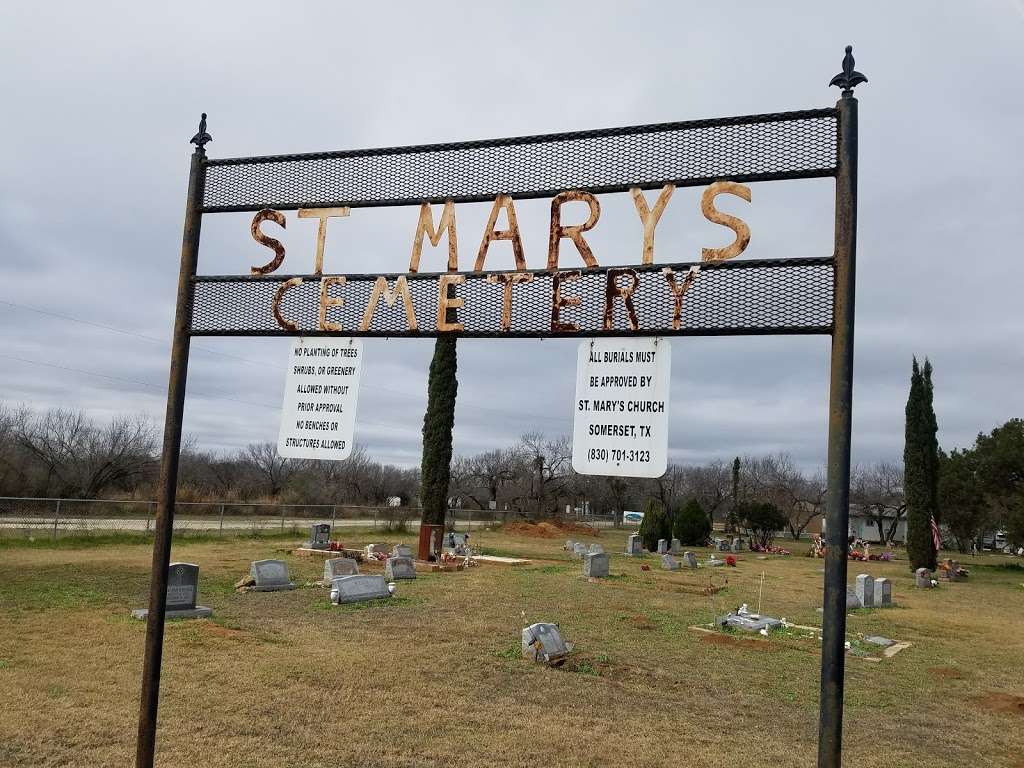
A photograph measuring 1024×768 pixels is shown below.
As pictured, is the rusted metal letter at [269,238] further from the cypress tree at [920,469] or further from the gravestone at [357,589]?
the cypress tree at [920,469]

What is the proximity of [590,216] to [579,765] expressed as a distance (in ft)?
15.8

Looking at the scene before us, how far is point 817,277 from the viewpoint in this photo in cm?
313

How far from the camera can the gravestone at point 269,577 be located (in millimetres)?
15641

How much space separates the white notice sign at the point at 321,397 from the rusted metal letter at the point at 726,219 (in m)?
1.86

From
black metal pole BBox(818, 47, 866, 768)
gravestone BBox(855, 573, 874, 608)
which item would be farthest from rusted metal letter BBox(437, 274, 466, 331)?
gravestone BBox(855, 573, 874, 608)

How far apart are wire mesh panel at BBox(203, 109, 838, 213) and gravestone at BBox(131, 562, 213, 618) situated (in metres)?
9.44

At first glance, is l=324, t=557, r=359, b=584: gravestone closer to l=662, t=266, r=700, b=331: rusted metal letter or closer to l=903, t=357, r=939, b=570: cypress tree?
l=662, t=266, r=700, b=331: rusted metal letter

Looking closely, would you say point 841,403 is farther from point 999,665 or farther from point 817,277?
point 999,665

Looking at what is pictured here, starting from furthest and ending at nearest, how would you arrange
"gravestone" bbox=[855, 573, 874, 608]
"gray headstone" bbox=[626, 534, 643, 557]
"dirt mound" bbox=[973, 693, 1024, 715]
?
"gray headstone" bbox=[626, 534, 643, 557] < "gravestone" bbox=[855, 573, 874, 608] < "dirt mound" bbox=[973, 693, 1024, 715]

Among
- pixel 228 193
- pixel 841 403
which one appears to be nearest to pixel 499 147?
pixel 228 193

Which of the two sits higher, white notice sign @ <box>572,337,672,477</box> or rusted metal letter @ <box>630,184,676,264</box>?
rusted metal letter @ <box>630,184,676,264</box>

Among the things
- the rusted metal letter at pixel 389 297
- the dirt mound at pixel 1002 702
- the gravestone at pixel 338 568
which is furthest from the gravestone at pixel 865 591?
the rusted metal letter at pixel 389 297

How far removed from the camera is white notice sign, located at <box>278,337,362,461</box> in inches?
157

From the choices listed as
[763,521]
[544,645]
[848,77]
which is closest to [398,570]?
[544,645]
